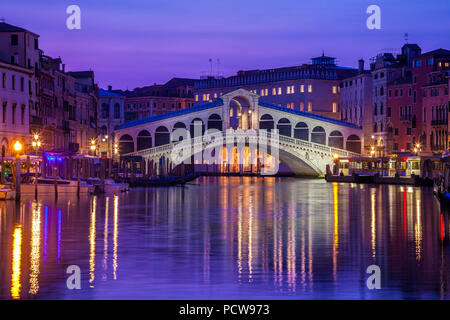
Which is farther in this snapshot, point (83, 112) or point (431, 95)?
point (83, 112)

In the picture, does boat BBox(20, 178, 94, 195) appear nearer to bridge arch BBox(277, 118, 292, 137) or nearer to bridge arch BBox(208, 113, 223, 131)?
bridge arch BBox(208, 113, 223, 131)

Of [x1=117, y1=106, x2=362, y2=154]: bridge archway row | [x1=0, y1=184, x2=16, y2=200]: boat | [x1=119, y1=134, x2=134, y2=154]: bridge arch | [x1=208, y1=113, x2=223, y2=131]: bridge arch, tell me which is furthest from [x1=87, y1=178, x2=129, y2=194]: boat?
[x1=208, y1=113, x2=223, y2=131]: bridge arch

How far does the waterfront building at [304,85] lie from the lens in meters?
103

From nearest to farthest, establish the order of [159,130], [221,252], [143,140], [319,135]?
[221,252]
[143,140]
[159,130]
[319,135]

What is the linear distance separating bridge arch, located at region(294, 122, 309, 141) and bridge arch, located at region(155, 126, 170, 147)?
12.6m

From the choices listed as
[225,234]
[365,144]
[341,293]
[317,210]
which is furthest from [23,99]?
[365,144]

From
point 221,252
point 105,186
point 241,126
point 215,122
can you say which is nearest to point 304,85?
point 241,126

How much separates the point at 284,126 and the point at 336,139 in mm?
5312

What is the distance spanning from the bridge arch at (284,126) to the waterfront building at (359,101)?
683cm

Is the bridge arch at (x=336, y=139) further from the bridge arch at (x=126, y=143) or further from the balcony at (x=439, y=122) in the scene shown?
the balcony at (x=439, y=122)

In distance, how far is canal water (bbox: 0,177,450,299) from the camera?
14.2 m

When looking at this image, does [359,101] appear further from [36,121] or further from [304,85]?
[36,121]

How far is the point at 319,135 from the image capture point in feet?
314
